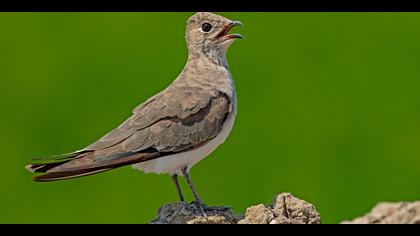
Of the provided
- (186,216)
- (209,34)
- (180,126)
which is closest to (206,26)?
(209,34)

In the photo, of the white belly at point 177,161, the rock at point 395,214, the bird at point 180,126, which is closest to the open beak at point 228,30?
the bird at point 180,126

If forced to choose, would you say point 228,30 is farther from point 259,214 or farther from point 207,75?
point 259,214

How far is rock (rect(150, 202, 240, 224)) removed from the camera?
9.78 meters

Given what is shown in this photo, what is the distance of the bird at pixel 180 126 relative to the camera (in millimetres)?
10125

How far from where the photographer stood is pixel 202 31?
38.0ft

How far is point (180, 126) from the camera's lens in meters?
10.7

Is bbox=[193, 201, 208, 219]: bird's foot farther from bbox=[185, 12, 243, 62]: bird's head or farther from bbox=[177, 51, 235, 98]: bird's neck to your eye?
bbox=[185, 12, 243, 62]: bird's head

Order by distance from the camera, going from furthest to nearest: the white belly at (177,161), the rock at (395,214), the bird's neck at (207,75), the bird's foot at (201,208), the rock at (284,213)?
the bird's neck at (207,75), the white belly at (177,161), the bird's foot at (201,208), the rock at (284,213), the rock at (395,214)

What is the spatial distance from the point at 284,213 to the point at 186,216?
3.27 feet

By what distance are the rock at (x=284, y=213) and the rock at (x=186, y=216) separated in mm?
305

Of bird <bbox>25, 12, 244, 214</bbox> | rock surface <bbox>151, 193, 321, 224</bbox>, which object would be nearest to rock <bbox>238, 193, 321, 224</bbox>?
rock surface <bbox>151, 193, 321, 224</bbox>

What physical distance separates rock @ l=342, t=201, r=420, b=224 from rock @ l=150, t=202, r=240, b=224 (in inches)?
53.4

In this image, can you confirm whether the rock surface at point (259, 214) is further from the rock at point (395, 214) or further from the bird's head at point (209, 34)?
the bird's head at point (209, 34)

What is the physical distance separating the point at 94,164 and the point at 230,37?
8.04 ft
